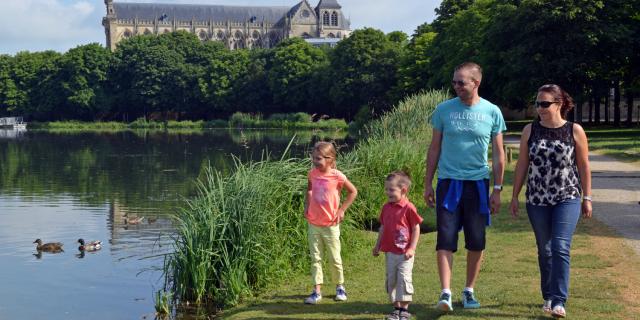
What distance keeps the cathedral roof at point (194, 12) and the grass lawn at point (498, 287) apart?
123897 millimetres

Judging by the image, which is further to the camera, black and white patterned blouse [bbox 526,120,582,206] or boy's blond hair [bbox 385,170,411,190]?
boy's blond hair [bbox 385,170,411,190]

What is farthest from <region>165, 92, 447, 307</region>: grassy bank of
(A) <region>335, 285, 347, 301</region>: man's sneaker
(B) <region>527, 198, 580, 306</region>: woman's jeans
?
(B) <region>527, 198, 580, 306</region>: woman's jeans

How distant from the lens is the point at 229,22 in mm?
131875

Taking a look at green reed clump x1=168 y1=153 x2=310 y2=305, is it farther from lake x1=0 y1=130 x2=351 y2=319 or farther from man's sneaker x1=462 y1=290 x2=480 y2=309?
man's sneaker x1=462 y1=290 x2=480 y2=309

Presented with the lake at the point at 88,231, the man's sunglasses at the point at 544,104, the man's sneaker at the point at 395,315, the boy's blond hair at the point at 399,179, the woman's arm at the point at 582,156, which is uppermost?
the man's sunglasses at the point at 544,104

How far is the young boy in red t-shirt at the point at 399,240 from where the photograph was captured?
6078mm

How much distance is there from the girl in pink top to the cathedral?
4749 inches

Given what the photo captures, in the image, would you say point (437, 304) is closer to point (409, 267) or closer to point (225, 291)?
point (409, 267)

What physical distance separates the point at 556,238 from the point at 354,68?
62.2m

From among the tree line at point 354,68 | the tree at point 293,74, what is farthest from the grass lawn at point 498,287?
the tree at point 293,74

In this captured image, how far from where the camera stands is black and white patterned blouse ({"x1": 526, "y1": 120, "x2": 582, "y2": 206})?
19.1 ft

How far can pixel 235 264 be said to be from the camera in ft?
27.0

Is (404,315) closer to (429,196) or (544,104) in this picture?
(429,196)

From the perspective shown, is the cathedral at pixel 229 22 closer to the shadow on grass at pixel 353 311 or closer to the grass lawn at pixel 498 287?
the grass lawn at pixel 498 287
